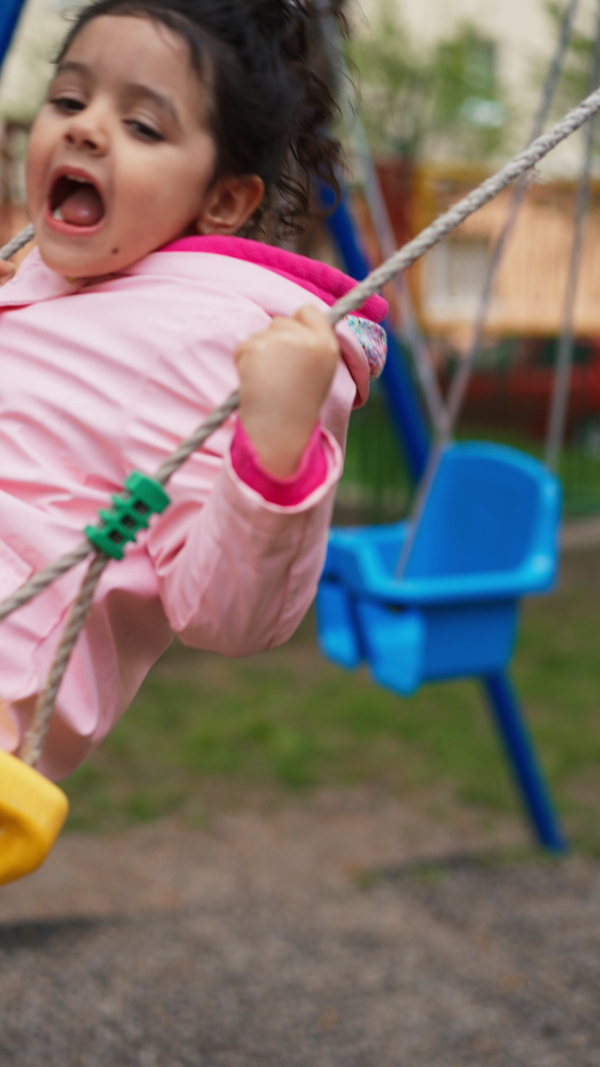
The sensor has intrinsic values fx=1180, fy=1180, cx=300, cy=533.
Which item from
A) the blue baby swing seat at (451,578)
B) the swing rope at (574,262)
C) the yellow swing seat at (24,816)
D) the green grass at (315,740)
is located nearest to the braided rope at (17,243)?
the yellow swing seat at (24,816)

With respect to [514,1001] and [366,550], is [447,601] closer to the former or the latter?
[366,550]

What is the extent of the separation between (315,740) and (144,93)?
2.69 m

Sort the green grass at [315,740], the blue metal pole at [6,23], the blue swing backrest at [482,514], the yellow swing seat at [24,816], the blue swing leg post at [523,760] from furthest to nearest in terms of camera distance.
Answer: the green grass at [315,740]
the blue swing leg post at [523,760]
the blue swing backrest at [482,514]
the blue metal pole at [6,23]
the yellow swing seat at [24,816]

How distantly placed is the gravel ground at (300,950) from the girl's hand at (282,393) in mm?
1393

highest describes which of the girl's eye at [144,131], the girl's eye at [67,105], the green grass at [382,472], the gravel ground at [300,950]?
the girl's eye at [67,105]

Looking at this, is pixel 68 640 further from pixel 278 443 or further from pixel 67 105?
pixel 67 105

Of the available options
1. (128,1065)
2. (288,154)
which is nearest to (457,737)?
(128,1065)

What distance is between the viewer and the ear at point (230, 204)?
89 cm

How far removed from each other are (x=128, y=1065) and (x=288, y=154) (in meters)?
1.37

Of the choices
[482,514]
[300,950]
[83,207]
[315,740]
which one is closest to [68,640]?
[83,207]

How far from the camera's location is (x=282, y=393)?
0.68 m

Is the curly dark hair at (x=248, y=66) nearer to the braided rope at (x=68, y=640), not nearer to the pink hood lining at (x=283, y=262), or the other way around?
the pink hood lining at (x=283, y=262)

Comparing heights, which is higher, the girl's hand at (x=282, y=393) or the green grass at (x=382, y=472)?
the girl's hand at (x=282, y=393)

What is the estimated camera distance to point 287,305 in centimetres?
83
